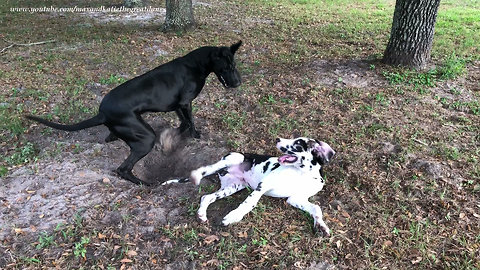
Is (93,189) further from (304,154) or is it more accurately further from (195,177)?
(304,154)

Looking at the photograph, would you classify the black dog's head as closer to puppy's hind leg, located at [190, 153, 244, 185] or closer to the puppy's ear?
puppy's hind leg, located at [190, 153, 244, 185]

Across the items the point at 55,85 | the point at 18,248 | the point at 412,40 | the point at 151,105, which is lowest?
the point at 18,248

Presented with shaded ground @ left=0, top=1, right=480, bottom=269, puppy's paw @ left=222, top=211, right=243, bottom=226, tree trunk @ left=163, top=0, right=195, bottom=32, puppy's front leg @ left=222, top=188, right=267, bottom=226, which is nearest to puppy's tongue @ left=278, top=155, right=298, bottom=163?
Result: puppy's front leg @ left=222, top=188, right=267, bottom=226

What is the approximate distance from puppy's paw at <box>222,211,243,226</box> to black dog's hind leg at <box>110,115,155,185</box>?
1.16 m

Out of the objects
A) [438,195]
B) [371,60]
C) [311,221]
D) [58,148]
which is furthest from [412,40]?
[58,148]

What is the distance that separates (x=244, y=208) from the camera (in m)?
3.42

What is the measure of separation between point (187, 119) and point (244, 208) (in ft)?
5.53

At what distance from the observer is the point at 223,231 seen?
3318mm

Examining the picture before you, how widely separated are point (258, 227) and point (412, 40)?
4571mm

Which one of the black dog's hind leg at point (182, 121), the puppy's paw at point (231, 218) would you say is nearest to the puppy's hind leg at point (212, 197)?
the puppy's paw at point (231, 218)

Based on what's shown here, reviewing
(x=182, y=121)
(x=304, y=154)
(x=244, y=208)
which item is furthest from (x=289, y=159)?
(x=182, y=121)

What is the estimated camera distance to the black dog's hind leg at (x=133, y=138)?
3893 mm

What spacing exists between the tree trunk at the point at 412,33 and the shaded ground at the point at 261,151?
0.32 meters

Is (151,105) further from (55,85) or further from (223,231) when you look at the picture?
(55,85)
